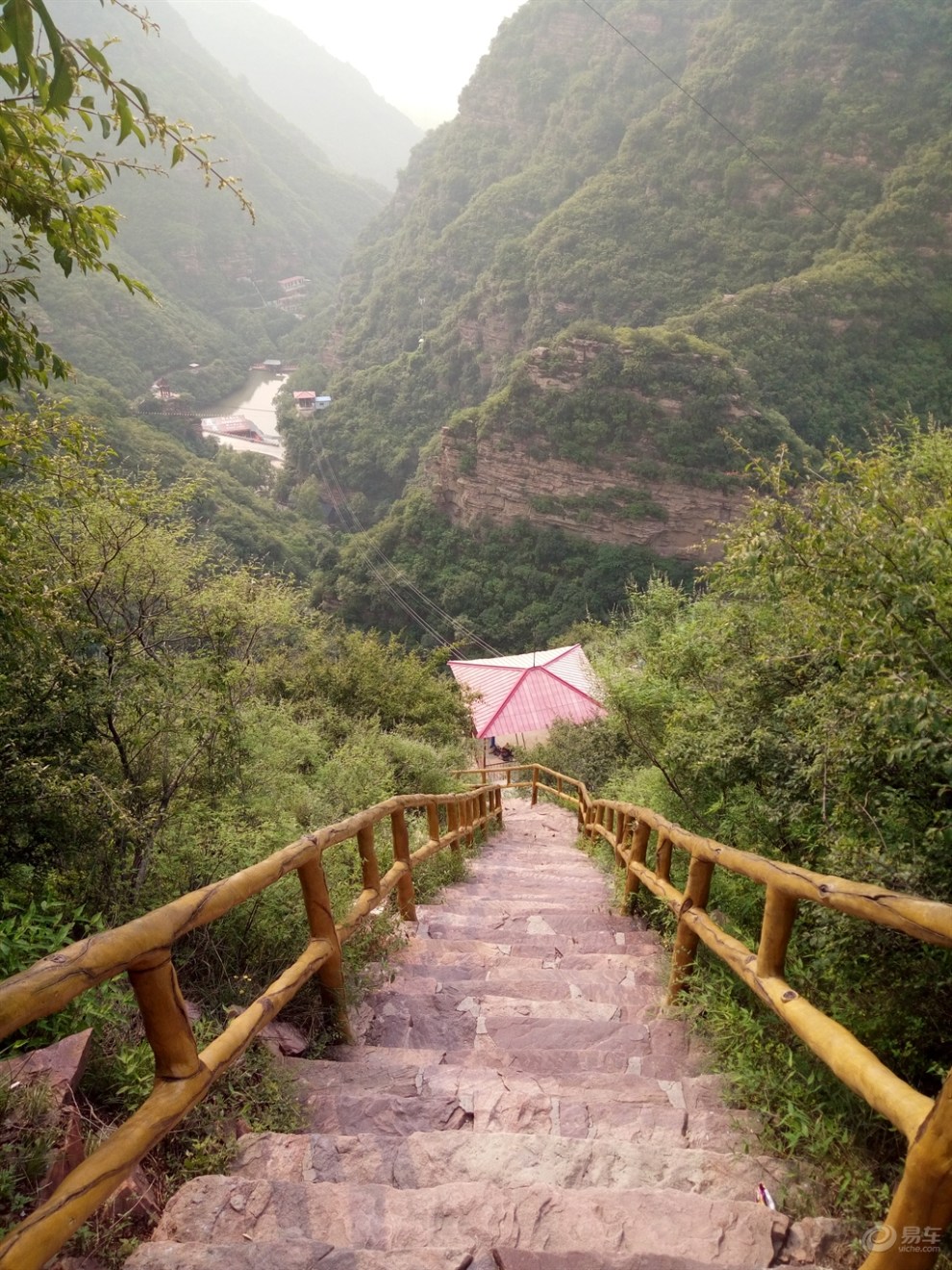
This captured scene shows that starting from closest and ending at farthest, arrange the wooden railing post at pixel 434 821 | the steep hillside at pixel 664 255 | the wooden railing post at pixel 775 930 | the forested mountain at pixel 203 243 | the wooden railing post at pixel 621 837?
the wooden railing post at pixel 775 930 → the wooden railing post at pixel 434 821 → the wooden railing post at pixel 621 837 → the steep hillside at pixel 664 255 → the forested mountain at pixel 203 243

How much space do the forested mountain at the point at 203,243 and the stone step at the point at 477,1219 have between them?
2659 inches

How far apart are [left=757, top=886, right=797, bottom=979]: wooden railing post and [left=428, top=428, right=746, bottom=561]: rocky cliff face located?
36.9 metres

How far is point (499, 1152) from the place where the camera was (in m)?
1.92

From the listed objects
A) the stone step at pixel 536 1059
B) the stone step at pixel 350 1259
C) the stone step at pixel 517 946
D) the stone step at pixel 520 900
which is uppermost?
the stone step at pixel 350 1259

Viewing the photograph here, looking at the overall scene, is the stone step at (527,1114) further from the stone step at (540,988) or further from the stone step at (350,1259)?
the stone step at (540,988)

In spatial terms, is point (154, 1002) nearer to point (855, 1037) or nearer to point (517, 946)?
point (855, 1037)

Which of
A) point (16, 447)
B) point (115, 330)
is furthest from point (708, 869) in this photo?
point (115, 330)

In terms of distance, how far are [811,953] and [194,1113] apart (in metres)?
2.10

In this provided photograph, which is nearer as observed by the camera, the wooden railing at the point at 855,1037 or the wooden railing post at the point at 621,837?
the wooden railing at the point at 855,1037

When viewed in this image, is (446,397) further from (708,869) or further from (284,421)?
(708,869)

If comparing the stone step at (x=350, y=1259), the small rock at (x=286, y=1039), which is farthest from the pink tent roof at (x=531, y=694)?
the stone step at (x=350, y=1259)

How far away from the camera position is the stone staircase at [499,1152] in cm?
152

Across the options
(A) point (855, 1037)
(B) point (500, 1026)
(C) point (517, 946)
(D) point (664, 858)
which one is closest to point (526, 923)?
(C) point (517, 946)

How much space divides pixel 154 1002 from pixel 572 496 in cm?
4220
